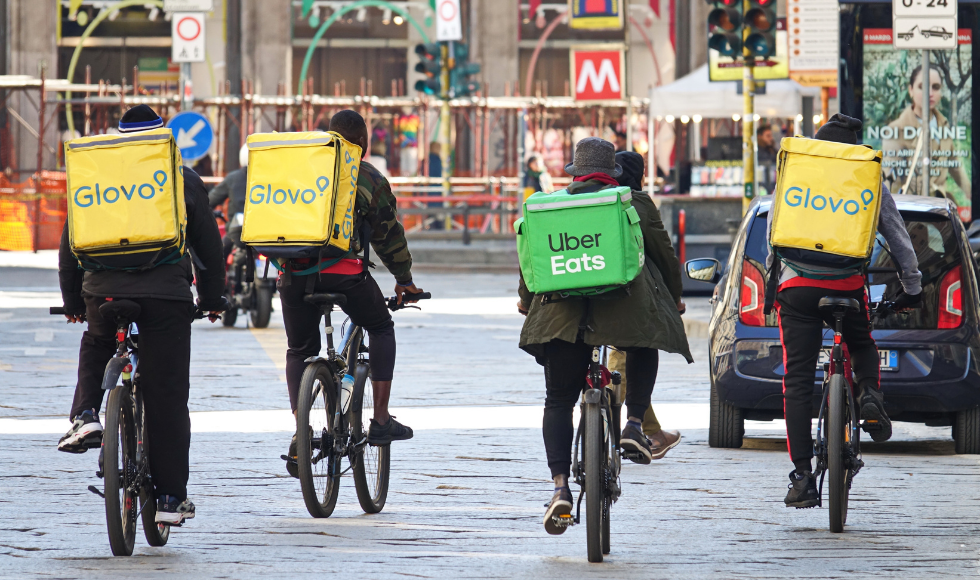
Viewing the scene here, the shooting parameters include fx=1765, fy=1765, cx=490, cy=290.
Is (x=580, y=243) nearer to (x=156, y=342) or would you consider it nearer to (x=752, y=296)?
(x=156, y=342)

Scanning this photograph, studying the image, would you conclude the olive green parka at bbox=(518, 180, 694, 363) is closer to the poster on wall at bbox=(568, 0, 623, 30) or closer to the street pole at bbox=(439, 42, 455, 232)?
the street pole at bbox=(439, 42, 455, 232)

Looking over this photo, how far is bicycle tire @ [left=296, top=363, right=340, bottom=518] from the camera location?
6.93 m

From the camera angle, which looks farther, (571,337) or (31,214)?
(31,214)

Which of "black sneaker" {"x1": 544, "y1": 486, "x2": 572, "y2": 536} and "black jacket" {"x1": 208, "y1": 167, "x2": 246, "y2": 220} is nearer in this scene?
"black sneaker" {"x1": 544, "y1": 486, "x2": 572, "y2": 536}

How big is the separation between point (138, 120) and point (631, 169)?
9.53 ft

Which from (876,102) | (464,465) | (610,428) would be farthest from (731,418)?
(876,102)

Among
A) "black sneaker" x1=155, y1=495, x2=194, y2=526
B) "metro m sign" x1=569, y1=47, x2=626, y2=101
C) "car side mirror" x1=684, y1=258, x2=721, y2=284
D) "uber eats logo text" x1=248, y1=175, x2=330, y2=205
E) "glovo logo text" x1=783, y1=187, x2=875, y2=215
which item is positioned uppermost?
"metro m sign" x1=569, y1=47, x2=626, y2=101

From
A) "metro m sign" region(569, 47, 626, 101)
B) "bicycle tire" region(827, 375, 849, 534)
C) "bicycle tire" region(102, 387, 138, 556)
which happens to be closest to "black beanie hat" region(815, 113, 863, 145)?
"bicycle tire" region(827, 375, 849, 534)

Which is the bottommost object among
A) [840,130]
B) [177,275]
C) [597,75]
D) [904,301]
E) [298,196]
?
[904,301]

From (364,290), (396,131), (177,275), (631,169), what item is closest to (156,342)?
(177,275)

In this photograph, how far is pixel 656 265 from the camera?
24.8 ft

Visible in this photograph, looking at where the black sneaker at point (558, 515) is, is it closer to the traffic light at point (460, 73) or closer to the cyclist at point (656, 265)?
the cyclist at point (656, 265)

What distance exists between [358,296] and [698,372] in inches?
249

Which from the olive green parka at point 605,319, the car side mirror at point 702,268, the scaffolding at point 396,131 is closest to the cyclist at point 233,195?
the car side mirror at point 702,268
